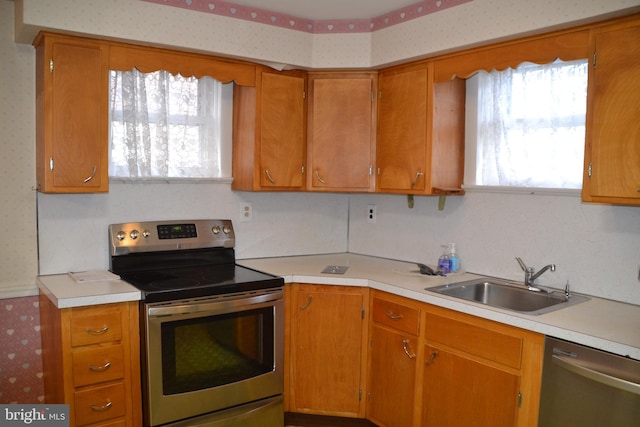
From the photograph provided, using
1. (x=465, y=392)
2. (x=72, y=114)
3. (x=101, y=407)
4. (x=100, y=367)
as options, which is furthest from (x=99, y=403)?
(x=465, y=392)

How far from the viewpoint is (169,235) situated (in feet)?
9.51

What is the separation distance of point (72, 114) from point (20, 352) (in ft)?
4.11

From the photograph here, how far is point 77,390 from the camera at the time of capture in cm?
222

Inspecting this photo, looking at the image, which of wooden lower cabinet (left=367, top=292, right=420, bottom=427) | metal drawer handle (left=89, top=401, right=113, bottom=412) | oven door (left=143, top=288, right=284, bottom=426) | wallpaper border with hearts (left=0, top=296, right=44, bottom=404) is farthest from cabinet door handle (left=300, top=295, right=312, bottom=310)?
wallpaper border with hearts (left=0, top=296, right=44, bottom=404)

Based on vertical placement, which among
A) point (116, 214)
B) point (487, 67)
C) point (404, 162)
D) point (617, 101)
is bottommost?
point (116, 214)

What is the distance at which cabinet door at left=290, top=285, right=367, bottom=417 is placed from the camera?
279 centimetres

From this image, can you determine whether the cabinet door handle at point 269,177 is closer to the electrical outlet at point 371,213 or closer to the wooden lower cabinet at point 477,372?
the electrical outlet at point 371,213

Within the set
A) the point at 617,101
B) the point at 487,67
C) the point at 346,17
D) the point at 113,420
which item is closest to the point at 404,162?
the point at 487,67

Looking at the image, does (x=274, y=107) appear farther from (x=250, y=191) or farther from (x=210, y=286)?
(x=210, y=286)

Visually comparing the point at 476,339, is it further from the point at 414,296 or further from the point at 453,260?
the point at 453,260

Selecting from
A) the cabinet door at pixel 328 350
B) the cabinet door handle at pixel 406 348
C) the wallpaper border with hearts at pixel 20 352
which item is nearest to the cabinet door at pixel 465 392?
the cabinet door handle at pixel 406 348

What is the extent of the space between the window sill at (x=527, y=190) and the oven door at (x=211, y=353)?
1.23m

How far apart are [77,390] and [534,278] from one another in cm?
218

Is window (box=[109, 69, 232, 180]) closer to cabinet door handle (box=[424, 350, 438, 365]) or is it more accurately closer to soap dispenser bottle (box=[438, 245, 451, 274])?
soap dispenser bottle (box=[438, 245, 451, 274])
